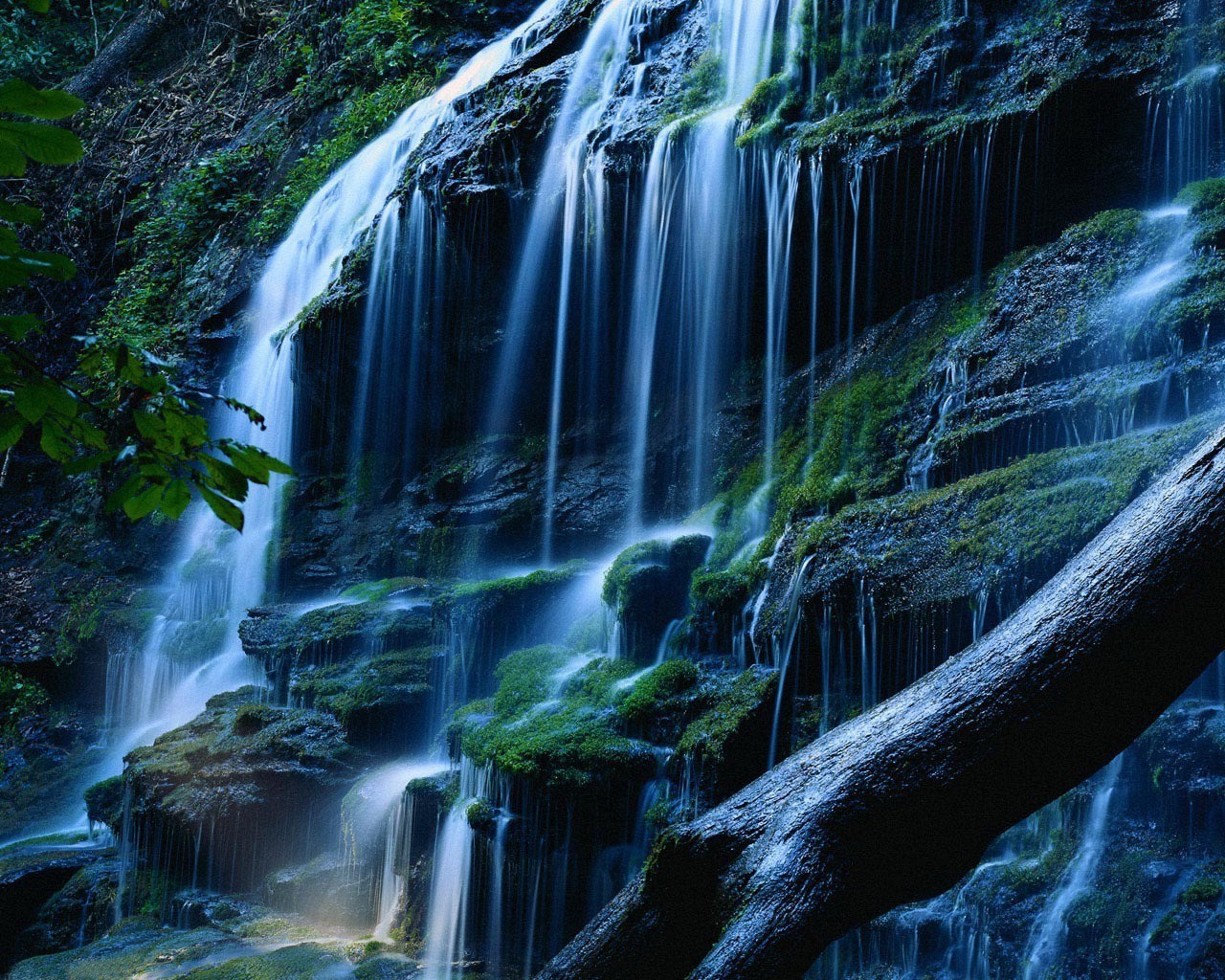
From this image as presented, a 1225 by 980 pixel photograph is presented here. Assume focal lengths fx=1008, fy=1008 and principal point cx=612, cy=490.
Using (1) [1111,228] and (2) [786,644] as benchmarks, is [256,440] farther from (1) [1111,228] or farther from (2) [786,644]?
(1) [1111,228]

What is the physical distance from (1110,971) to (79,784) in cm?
1067

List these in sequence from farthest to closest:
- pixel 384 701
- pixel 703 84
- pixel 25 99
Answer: pixel 703 84 < pixel 384 701 < pixel 25 99

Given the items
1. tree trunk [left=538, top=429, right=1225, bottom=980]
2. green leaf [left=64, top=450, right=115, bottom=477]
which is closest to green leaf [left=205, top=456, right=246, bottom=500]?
green leaf [left=64, top=450, right=115, bottom=477]

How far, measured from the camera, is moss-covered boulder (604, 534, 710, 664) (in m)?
7.37

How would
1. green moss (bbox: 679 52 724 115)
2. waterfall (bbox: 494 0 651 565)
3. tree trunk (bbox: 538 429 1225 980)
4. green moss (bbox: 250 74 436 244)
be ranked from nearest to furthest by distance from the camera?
tree trunk (bbox: 538 429 1225 980) < green moss (bbox: 679 52 724 115) < waterfall (bbox: 494 0 651 565) < green moss (bbox: 250 74 436 244)

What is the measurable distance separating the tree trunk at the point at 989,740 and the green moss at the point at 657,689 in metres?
4.36

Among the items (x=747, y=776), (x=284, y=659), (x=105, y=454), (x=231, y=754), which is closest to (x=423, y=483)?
(x=284, y=659)

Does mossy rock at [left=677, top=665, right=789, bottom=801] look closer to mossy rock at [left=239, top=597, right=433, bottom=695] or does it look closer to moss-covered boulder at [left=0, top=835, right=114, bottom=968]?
mossy rock at [left=239, top=597, right=433, bottom=695]

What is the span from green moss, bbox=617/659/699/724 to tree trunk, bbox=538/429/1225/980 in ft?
14.3

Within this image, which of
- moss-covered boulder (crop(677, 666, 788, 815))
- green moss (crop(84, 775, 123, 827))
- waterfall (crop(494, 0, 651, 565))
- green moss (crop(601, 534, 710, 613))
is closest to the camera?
moss-covered boulder (crop(677, 666, 788, 815))

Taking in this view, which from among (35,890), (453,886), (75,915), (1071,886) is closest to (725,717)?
(1071,886)

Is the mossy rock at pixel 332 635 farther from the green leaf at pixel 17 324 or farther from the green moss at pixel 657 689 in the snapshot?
the green leaf at pixel 17 324

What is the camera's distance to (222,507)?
186 centimetres

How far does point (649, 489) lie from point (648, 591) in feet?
9.97
